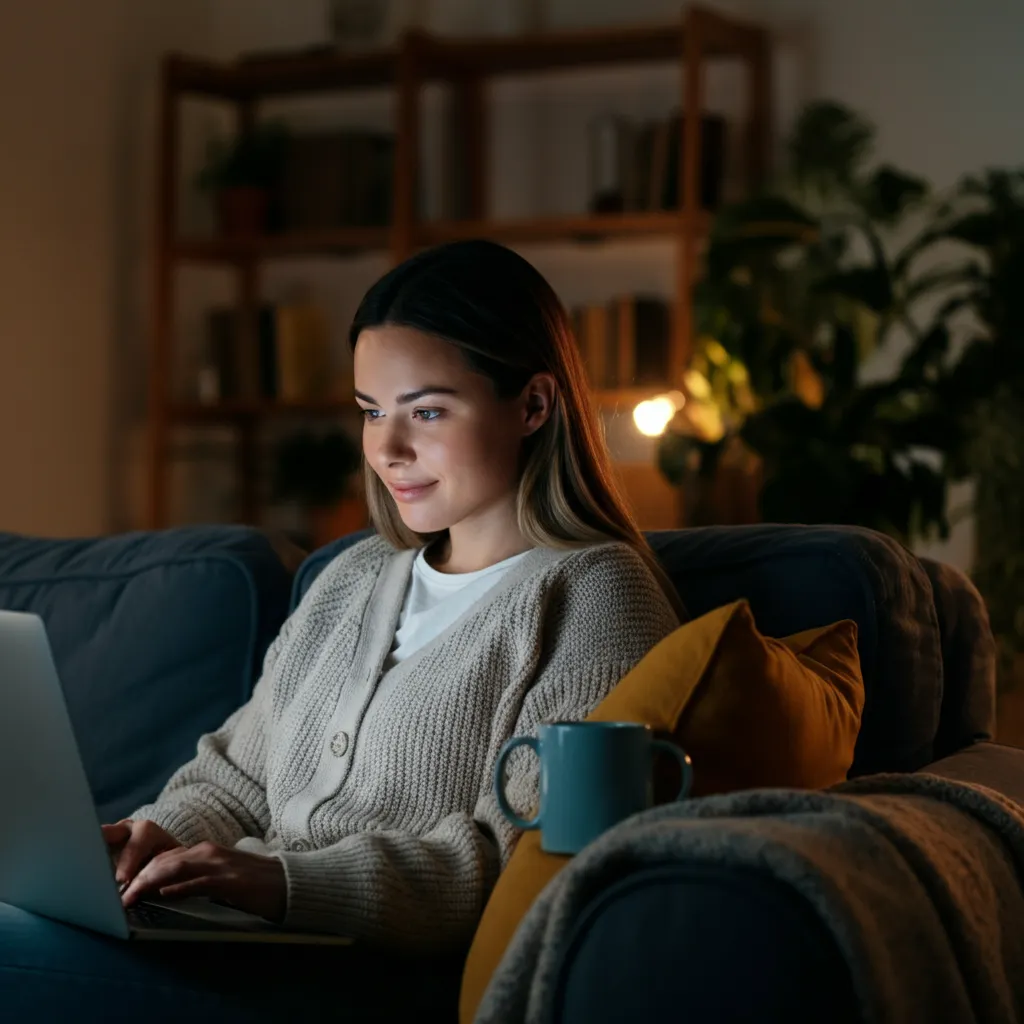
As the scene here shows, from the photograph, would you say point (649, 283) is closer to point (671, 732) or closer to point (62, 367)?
point (62, 367)

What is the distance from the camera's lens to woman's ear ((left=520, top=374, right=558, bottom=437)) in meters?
1.64

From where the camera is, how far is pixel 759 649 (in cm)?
131

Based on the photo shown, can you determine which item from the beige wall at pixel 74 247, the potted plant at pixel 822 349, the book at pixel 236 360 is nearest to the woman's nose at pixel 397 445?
the potted plant at pixel 822 349

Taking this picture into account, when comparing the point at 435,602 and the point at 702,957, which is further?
the point at 435,602

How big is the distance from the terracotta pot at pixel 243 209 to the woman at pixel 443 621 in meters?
2.67

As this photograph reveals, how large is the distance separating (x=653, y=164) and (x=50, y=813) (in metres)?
2.98

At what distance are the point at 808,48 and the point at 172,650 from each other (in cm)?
263

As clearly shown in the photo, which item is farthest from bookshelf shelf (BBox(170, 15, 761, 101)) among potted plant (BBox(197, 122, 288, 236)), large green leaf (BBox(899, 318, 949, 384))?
large green leaf (BBox(899, 318, 949, 384))

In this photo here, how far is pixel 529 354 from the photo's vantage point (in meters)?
1.63

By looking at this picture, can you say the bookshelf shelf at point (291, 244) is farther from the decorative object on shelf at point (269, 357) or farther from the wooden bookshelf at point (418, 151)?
the decorative object on shelf at point (269, 357)

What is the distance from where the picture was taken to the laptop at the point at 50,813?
1209 mm

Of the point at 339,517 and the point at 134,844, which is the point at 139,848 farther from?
the point at 339,517

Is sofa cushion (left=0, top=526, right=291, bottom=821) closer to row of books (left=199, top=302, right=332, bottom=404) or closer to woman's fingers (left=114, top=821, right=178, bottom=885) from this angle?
woman's fingers (left=114, top=821, right=178, bottom=885)

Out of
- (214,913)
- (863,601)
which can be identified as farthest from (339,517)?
(214,913)
